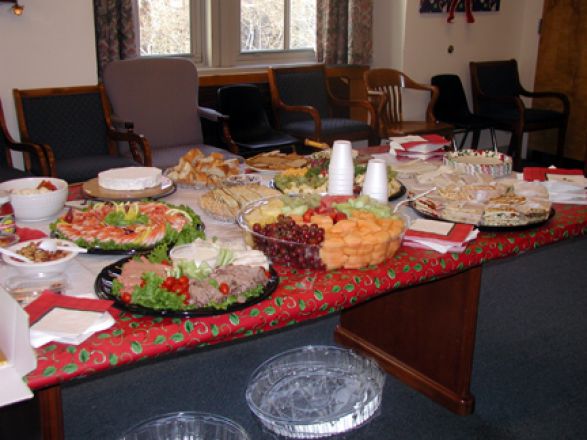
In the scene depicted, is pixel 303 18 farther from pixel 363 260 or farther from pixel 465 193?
pixel 363 260

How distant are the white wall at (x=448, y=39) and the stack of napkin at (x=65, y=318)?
14.8 ft

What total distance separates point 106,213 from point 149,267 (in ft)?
1.52

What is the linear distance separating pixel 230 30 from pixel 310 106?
0.81 m

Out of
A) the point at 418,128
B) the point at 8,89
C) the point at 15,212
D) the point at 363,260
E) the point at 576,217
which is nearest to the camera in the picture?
the point at 363,260

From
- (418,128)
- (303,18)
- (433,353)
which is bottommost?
(433,353)

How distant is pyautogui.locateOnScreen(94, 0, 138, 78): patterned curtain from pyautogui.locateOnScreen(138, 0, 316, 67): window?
35 centimetres

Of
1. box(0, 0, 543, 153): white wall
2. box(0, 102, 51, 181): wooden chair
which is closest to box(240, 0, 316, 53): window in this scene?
box(0, 0, 543, 153): white wall

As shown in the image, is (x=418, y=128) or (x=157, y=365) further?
(x=418, y=128)

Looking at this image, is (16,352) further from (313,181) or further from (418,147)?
(418,147)

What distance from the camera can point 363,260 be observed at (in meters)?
1.79

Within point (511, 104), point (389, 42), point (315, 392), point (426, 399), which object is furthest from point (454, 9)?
→ point (315, 392)

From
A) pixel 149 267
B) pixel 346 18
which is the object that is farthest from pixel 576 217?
pixel 346 18

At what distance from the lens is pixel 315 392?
1.82 metres

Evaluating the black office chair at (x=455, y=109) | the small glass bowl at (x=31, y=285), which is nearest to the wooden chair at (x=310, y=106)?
the black office chair at (x=455, y=109)
